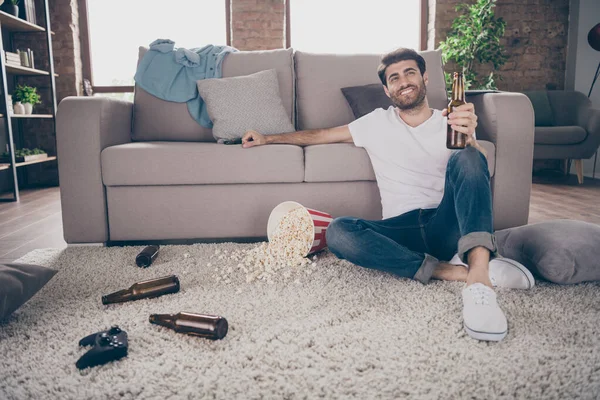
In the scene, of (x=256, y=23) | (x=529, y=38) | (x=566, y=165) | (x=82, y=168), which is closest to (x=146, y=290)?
(x=82, y=168)

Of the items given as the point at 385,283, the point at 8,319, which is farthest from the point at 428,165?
the point at 8,319

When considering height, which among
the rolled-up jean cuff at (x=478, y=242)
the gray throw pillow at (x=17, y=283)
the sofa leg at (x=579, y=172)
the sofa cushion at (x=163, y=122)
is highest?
the sofa cushion at (x=163, y=122)

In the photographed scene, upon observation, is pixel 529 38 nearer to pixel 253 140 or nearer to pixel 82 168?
pixel 253 140

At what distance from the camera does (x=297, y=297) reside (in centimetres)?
157

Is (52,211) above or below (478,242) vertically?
below

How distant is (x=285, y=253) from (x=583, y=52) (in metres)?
5.22

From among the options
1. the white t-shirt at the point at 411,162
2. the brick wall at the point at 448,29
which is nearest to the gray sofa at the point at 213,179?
Result: the white t-shirt at the point at 411,162

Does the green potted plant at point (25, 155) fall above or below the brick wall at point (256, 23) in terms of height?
below

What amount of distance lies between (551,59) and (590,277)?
16.0ft

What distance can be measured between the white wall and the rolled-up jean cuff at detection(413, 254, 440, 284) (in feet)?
15.4

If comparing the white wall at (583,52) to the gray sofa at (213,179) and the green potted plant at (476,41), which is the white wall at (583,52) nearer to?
the green potted plant at (476,41)

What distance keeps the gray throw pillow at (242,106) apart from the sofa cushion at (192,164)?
32 centimetres

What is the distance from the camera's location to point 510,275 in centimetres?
159

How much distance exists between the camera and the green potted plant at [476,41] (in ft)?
16.2
